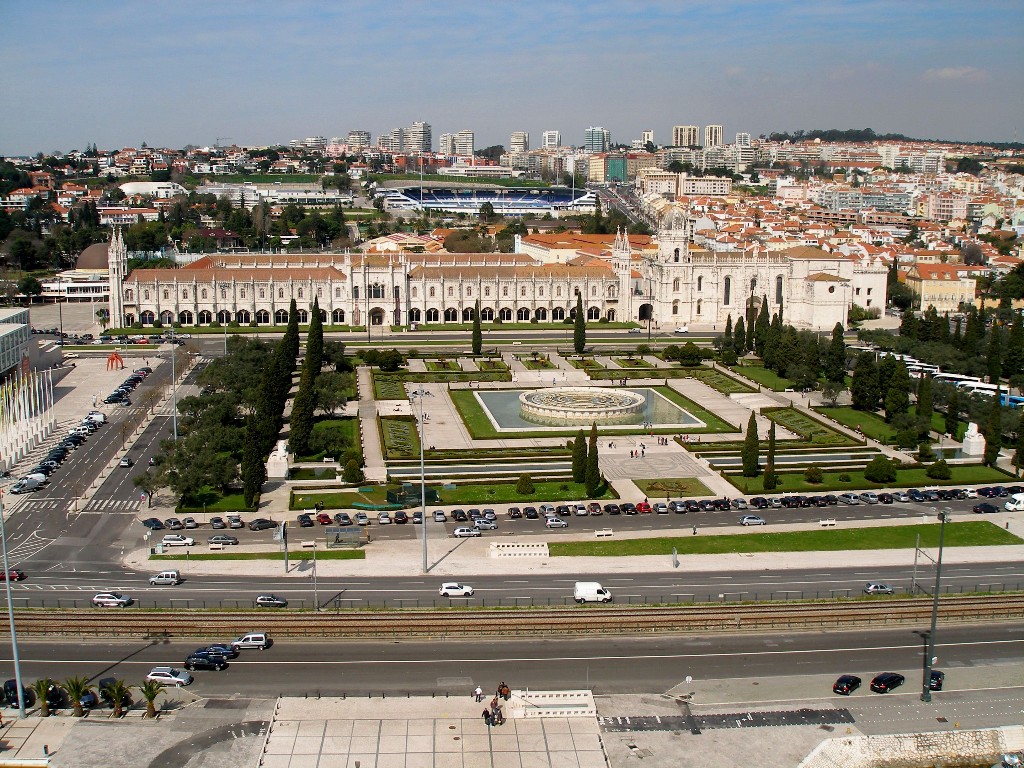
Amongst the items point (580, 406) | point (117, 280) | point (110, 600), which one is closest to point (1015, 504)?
point (580, 406)

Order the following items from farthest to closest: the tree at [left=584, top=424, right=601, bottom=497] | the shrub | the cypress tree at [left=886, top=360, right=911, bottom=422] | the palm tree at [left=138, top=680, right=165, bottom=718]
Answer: the cypress tree at [left=886, top=360, right=911, bottom=422] → the shrub → the tree at [left=584, top=424, right=601, bottom=497] → the palm tree at [left=138, top=680, right=165, bottom=718]

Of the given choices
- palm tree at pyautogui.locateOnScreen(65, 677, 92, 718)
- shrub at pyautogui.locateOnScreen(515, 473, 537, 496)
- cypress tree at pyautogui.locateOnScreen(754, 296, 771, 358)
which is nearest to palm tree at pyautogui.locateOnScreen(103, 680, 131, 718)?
palm tree at pyautogui.locateOnScreen(65, 677, 92, 718)

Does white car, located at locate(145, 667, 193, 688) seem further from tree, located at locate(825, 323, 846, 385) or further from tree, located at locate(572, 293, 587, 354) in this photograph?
tree, located at locate(572, 293, 587, 354)

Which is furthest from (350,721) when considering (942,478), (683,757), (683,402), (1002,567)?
(683,402)

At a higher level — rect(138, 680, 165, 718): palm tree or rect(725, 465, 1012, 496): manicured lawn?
rect(138, 680, 165, 718): palm tree

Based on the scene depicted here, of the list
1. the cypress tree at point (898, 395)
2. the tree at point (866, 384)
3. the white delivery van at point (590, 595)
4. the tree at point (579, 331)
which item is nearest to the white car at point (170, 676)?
the white delivery van at point (590, 595)

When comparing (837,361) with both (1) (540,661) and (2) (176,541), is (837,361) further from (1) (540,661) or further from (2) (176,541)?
(2) (176,541)

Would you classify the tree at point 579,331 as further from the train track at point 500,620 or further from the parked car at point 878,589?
the train track at point 500,620
